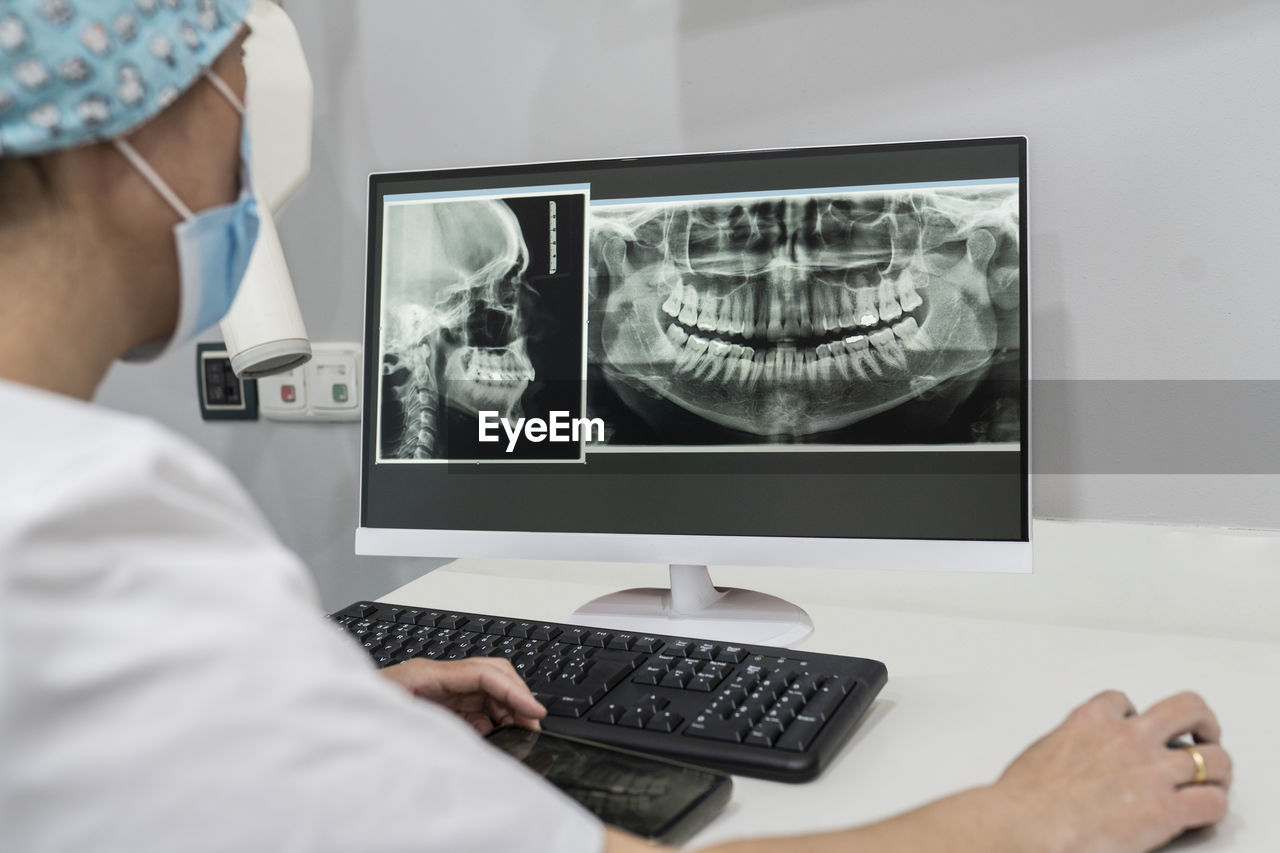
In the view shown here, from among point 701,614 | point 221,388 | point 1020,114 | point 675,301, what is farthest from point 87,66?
point 221,388

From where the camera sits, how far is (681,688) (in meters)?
0.74

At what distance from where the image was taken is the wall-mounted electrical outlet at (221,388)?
151 centimetres

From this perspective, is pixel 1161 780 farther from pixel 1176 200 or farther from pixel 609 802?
pixel 1176 200

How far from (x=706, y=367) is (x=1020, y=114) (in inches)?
20.2

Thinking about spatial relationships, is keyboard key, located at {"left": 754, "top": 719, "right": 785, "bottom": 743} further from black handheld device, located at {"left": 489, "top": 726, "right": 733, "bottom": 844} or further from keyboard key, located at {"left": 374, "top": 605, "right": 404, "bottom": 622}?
keyboard key, located at {"left": 374, "top": 605, "right": 404, "bottom": 622}

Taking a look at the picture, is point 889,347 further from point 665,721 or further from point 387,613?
point 387,613

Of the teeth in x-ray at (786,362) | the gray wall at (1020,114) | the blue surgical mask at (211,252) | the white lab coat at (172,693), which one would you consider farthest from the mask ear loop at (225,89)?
the gray wall at (1020,114)

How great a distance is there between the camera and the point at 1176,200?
1091 mm

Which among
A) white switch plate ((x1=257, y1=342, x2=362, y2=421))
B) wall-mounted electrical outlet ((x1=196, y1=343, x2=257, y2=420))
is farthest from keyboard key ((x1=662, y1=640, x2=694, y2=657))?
wall-mounted electrical outlet ((x1=196, y1=343, x2=257, y2=420))

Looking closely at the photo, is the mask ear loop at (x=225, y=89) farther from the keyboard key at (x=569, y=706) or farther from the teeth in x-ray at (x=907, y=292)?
the teeth in x-ray at (x=907, y=292)

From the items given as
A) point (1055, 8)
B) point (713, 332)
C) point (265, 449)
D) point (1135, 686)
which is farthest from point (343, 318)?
point (1135, 686)

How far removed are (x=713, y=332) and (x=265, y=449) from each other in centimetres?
86

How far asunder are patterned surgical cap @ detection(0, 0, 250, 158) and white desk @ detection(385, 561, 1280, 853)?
1.61 feet

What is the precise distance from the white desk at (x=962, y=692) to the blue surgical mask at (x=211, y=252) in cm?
44
